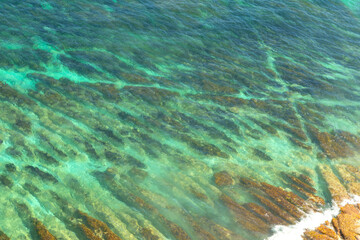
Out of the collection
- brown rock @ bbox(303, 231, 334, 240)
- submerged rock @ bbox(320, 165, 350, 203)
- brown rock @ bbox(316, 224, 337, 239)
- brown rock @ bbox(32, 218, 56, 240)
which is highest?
submerged rock @ bbox(320, 165, 350, 203)

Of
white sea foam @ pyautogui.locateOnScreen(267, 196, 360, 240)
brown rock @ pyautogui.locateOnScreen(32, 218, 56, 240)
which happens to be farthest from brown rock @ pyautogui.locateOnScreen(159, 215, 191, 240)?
brown rock @ pyautogui.locateOnScreen(32, 218, 56, 240)

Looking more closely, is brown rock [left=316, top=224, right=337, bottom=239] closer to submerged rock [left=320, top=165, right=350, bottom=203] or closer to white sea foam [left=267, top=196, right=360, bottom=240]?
white sea foam [left=267, top=196, right=360, bottom=240]

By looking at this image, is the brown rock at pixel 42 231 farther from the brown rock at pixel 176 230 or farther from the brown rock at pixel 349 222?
the brown rock at pixel 349 222

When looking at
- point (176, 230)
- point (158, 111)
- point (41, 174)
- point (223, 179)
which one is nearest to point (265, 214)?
point (223, 179)

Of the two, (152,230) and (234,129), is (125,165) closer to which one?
(152,230)

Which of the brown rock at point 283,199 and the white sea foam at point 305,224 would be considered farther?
the brown rock at point 283,199

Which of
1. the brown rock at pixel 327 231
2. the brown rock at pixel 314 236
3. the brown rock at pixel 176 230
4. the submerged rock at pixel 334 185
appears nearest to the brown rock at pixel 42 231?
the brown rock at pixel 176 230
